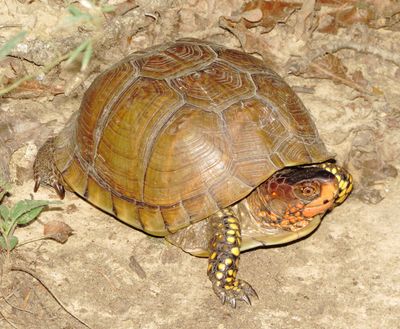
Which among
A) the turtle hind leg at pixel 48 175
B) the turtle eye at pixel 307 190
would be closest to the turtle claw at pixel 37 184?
the turtle hind leg at pixel 48 175

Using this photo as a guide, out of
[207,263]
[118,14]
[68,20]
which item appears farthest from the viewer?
[118,14]

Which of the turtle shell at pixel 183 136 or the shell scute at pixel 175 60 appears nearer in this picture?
the turtle shell at pixel 183 136

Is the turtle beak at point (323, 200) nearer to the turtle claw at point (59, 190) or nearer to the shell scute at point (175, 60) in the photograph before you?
the shell scute at point (175, 60)

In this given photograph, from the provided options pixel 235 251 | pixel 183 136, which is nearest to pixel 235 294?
pixel 235 251

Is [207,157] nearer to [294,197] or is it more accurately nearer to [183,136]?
[183,136]

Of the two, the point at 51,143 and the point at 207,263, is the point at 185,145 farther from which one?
the point at 51,143

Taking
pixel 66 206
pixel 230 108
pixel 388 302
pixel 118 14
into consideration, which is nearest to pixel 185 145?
pixel 230 108

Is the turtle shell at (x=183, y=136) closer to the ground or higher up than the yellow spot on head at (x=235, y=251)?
higher up
